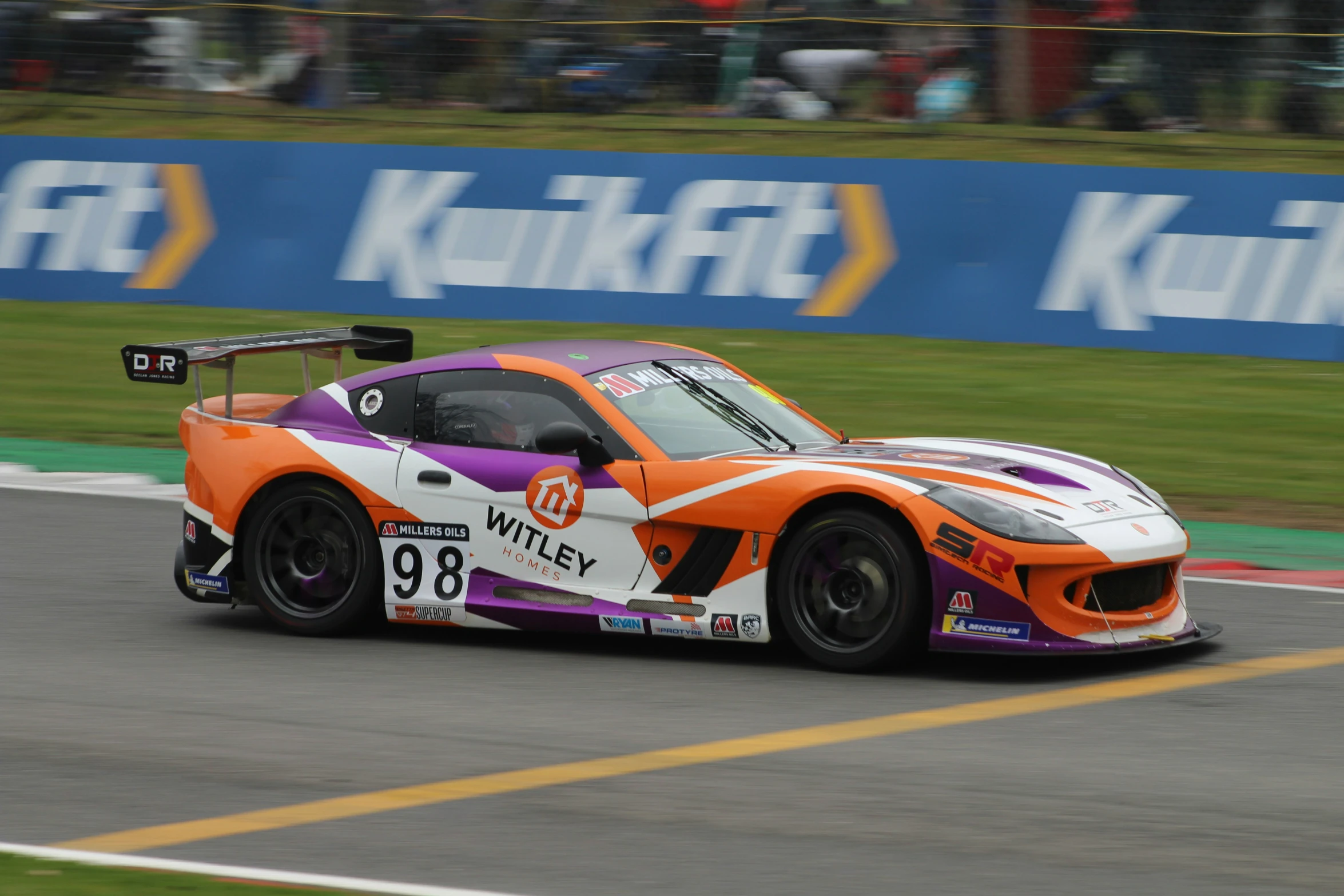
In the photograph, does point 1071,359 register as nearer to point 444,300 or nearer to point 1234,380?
point 1234,380

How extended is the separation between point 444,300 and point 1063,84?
20.0ft

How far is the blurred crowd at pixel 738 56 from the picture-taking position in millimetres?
16469

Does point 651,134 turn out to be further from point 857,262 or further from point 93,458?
point 93,458

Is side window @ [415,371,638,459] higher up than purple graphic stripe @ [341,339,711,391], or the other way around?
purple graphic stripe @ [341,339,711,391]

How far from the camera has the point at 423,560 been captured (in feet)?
25.6

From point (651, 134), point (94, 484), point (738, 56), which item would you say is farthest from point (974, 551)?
point (738, 56)

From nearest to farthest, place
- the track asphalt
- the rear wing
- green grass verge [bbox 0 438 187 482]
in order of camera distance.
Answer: the track asphalt
the rear wing
green grass verge [bbox 0 438 187 482]

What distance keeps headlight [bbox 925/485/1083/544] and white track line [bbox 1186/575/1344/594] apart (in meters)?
2.45

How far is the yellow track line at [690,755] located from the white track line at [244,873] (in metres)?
0.12

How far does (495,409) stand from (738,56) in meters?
11.5

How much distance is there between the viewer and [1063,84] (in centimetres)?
1730

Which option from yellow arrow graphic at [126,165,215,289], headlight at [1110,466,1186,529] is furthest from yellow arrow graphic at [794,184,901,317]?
headlight at [1110,466,1186,529]

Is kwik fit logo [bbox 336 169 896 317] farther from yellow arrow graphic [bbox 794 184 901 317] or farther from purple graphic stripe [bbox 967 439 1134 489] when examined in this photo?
purple graphic stripe [bbox 967 439 1134 489]

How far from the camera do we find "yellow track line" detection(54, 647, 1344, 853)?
17.3 feet
